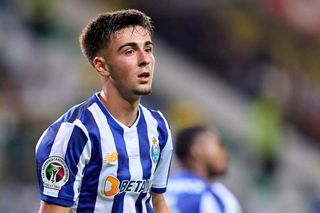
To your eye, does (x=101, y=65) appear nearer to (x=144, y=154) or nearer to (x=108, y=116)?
(x=108, y=116)

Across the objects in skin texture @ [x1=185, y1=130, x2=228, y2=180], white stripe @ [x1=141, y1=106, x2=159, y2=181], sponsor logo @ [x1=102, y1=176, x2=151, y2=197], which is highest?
white stripe @ [x1=141, y1=106, x2=159, y2=181]

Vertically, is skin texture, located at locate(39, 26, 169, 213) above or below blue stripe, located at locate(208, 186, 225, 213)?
above

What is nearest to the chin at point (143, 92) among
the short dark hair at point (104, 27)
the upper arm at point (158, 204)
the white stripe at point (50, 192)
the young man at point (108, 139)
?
the young man at point (108, 139)

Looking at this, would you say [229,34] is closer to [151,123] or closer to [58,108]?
[58,108]

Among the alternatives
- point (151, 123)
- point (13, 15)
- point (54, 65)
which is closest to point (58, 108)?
point (54, 65)

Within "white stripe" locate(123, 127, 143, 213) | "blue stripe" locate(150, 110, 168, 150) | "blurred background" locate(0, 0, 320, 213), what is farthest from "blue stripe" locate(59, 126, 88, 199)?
"blurred background" locate(0, 0, 320, 213)

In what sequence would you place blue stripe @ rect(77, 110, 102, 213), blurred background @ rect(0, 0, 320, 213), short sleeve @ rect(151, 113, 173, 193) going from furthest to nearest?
1. blurred background @ rect(0, 0, 320, 213)
2. short sleeve @ rect(151, 113, 173, 193)
3. blue stripe @ rect(77, 110, 102, 213)

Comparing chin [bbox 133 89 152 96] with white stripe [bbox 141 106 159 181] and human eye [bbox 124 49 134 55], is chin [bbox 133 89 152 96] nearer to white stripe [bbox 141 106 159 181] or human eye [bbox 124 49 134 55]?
human eye [bbox 124 49 134 55]

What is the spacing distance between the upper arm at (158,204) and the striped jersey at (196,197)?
198 centimetres

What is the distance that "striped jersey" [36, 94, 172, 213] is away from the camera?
464 cm

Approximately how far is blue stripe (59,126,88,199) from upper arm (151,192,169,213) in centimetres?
60

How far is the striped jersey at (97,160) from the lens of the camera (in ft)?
15.2

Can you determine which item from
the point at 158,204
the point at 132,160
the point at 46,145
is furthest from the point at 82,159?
the point at 158,204

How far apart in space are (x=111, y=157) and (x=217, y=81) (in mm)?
12683
